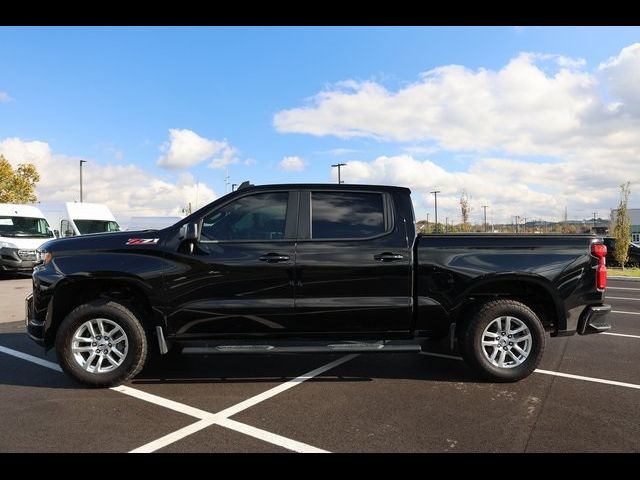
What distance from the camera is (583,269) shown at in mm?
4711

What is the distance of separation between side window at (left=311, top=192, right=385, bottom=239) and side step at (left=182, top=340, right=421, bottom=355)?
1.03 m

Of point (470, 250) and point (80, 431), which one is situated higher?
point (470, 250)

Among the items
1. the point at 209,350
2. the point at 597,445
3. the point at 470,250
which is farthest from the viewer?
the point at 470,250

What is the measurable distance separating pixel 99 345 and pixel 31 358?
172 centimetres

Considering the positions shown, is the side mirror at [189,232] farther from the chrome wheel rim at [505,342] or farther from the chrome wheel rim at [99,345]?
the chrome wheel rim at [505,342]

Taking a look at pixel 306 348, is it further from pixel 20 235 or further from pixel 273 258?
pixel 20 235

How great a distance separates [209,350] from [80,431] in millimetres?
1200

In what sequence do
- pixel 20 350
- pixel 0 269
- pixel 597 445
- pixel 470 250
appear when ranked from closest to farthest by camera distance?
1. pixel 597 445
2. pixel 470 250
3. pixel 20 350
4. pixel 0 269

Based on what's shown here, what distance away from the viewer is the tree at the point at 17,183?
3144cm

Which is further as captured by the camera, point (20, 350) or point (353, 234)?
point (20, 350)

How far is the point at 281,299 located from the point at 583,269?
2.99 meters
